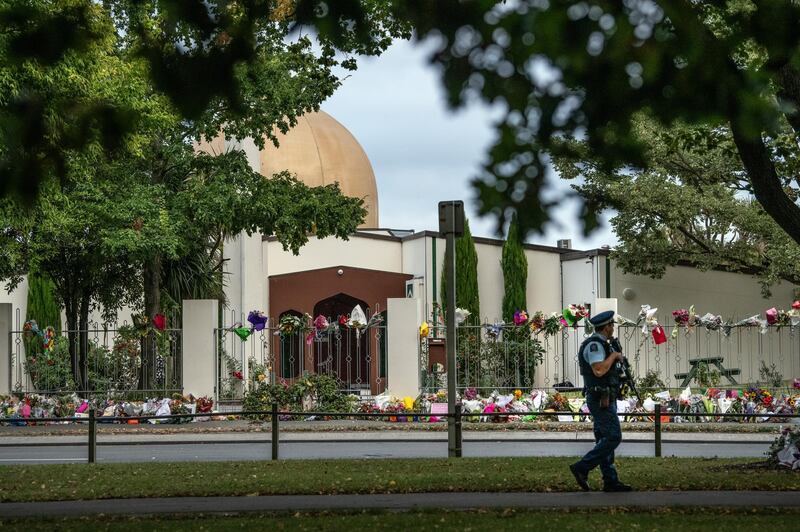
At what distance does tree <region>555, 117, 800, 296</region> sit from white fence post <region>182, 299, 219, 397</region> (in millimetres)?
11992

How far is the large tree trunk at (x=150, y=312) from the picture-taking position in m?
25.5

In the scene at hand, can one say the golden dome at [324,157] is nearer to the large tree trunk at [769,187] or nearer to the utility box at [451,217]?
the utility box at [451,217]

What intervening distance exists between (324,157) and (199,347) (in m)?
22.7

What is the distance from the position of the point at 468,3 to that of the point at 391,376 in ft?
59.5

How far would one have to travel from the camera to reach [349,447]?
731 inches

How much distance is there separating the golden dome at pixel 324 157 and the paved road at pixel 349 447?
2507 centimetres

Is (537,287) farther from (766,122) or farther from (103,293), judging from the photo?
(766,122)

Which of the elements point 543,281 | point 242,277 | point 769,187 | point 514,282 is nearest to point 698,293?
point 543,281

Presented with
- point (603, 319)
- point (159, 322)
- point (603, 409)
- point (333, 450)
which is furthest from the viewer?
point (159, 322)

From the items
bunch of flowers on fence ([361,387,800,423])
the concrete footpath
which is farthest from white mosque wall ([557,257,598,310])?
the concrete footpath

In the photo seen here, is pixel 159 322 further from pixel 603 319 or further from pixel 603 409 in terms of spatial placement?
pixel 603 409

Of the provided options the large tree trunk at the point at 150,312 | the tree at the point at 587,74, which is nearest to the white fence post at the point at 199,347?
the large tree trunk at the point at 150,312

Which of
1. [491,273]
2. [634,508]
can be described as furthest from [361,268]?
[634,508]

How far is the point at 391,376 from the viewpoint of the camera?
24.2 metres
